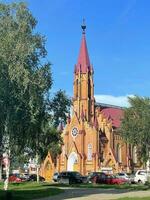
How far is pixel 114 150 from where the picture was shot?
108750mm

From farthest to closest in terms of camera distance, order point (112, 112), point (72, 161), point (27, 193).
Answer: point (112, 112) → point (72, 161) → point (27, 193)

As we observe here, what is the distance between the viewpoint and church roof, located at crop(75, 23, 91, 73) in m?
115

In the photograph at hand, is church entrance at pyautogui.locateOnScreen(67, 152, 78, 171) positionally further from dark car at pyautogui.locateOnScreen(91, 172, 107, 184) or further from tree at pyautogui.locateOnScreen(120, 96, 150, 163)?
dark car at pyautogui.locateOnScreen(91, 172, 107, 184)

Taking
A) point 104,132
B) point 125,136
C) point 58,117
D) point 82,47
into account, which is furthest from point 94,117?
point 58,117

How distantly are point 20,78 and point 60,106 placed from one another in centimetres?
606

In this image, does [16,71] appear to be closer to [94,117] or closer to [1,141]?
[1,141]

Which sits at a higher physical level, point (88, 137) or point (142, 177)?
point (88, 137)

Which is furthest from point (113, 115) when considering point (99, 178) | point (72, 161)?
point (99, 178)

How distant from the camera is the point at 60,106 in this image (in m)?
39.6

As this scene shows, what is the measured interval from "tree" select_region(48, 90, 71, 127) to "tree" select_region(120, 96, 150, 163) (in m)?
36.6

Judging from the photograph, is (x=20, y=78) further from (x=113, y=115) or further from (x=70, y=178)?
(x=113, y=115)

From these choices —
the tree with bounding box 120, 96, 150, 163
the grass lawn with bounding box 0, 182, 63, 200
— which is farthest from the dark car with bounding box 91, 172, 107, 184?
the grass lawn with bounding box 0, 182, 63, 200

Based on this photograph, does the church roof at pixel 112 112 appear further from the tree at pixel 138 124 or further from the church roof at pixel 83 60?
the tree at pixel 138 124

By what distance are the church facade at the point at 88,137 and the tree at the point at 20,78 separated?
221ft
